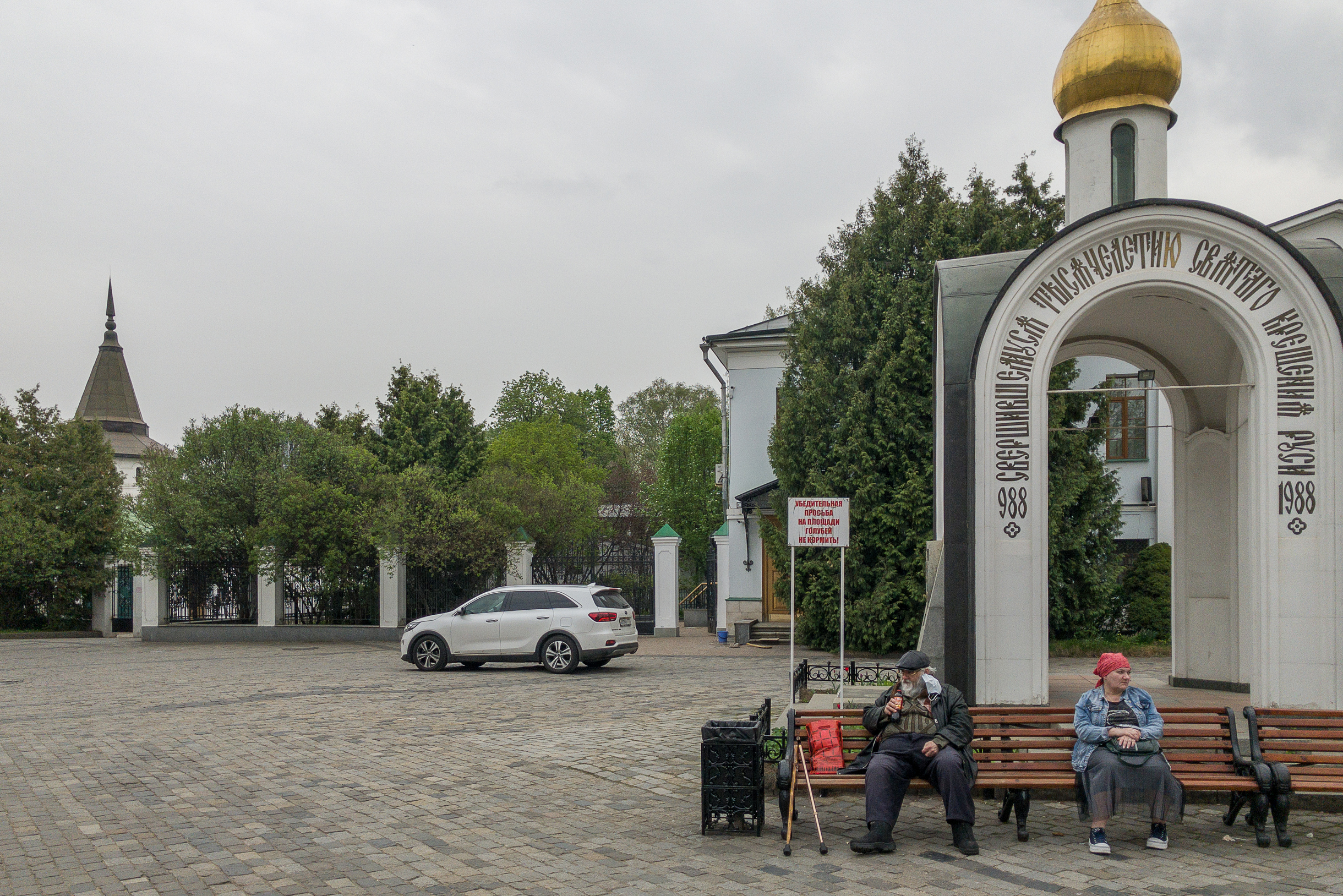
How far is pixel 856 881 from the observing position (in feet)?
19.8

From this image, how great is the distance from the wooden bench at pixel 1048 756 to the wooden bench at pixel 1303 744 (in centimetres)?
20

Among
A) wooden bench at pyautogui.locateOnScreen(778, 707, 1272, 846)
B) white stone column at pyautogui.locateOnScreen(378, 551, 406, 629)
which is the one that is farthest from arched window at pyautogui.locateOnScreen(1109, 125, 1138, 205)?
white stone column at pyautogui.locateOnScreen(378, 551, 406, 629)

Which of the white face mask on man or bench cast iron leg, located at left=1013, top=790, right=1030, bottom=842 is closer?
bench cast iron leg, located at left=1013, top=790, right=1030, bottom=842

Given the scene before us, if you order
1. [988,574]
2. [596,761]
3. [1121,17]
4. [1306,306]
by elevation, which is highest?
[1121,17]

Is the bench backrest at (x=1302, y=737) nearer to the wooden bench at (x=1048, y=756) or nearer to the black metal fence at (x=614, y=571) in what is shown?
the wooden bench at (x=1048, y=756)

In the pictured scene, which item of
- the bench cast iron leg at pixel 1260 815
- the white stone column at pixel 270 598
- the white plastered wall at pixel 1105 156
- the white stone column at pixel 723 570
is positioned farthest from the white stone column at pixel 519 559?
the bench cast iron leg at pixel 1260 815

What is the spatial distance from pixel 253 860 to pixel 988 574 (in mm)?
5723

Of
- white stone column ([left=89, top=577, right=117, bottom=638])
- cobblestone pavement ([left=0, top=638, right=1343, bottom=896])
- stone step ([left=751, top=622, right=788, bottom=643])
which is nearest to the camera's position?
cobblestone pavement ([left=0, top=638, right=1343, bottom=896])

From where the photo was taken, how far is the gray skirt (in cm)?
661

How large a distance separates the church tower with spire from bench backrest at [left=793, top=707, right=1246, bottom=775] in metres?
65.8

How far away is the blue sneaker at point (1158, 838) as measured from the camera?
660cm

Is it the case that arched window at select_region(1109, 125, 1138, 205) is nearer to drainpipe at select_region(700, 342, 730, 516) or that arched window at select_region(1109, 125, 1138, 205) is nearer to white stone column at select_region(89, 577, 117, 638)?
drainpipe at select_region(700, 342, 730, 516)

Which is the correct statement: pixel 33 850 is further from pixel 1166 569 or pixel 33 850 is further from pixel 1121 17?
pixel 1166 569

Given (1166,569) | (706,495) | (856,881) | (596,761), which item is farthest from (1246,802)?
(706,495)
